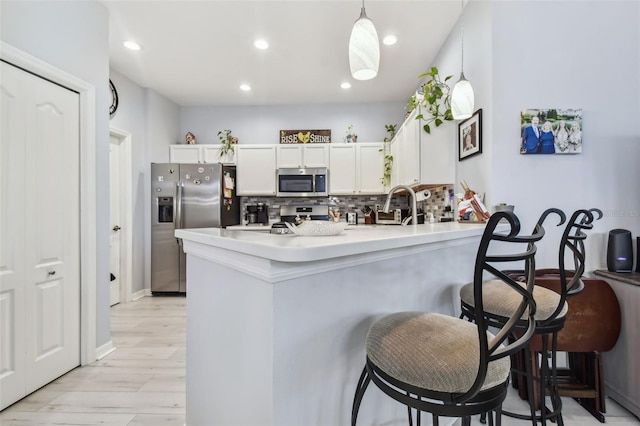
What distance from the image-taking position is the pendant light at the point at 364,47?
1564 millimetres

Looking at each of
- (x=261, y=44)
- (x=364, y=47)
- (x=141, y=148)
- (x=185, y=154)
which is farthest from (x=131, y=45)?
(x=364, y=47)

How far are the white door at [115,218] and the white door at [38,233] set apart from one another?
1838mm

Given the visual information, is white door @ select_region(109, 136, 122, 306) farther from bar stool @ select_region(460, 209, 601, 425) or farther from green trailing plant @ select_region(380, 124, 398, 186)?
bar stool @ select_region(460, 209, 601, 425)

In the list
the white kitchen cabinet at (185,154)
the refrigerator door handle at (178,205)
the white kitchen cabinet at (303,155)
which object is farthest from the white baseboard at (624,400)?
the white kitchen cabinet at (185,154)

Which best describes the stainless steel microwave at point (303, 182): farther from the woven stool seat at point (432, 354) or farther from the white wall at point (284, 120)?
the woven stool seat at point (432, 354)

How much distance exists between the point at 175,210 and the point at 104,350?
2144mm

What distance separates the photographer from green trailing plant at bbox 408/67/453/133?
278 centimetres

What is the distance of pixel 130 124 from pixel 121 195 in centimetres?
92

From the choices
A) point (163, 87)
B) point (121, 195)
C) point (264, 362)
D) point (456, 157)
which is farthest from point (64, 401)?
point (163, 87)

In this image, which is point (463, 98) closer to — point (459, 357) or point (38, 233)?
point (459, 357)

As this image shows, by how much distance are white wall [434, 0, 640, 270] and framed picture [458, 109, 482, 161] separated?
141 mm

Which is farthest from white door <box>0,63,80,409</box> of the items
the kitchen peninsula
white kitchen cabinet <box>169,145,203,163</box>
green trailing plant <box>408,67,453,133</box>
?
green trailing plant <box>408,67,453,133</box>

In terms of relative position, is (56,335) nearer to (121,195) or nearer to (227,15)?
(121,195)

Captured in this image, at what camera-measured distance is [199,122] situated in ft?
16.7
